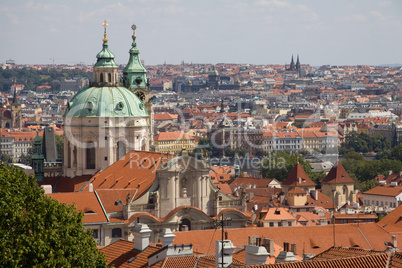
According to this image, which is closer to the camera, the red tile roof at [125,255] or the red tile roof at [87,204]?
the red tile roof at [125,255]

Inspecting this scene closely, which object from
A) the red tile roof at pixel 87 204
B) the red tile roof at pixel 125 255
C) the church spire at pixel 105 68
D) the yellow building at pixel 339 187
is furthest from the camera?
the yellow building at pixel 339 187

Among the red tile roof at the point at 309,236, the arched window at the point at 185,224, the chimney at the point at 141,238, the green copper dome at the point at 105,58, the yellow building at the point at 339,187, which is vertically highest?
the green copper dome at the point at 105,58

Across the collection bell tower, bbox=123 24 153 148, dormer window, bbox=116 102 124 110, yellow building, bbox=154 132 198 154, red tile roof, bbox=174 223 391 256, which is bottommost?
yellow building, bbox=154 132 198 154

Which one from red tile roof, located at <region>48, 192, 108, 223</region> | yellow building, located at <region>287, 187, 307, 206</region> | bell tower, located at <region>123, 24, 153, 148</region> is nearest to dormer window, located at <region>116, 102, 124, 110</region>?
bell tower, located at <region>123, 24, 153, 148</region>

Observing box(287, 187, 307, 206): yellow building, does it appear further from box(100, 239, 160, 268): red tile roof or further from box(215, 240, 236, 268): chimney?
box(215, 240, 236, 268): chimney

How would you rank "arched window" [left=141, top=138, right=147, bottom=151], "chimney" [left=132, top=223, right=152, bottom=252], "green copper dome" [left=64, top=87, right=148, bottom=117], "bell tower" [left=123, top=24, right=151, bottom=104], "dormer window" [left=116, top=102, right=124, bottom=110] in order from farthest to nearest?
"bell tower" [left=123, top=24, right=151, bottom=104], "arched window" [left=141, top=138, right=147, bottom=151], "dormer window" [left=116, top=102, right=124, bottom=110], "green copper dome" [left=64, top=87, right=148, bottom=117], "chimney" [left=132, top=223, right=152, bottom=252]

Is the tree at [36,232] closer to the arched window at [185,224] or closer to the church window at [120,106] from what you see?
the arched window at [185,224]

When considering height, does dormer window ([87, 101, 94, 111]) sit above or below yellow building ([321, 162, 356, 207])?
above

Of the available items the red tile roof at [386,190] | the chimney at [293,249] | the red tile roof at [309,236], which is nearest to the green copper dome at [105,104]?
the red tile roof at [309,236]
